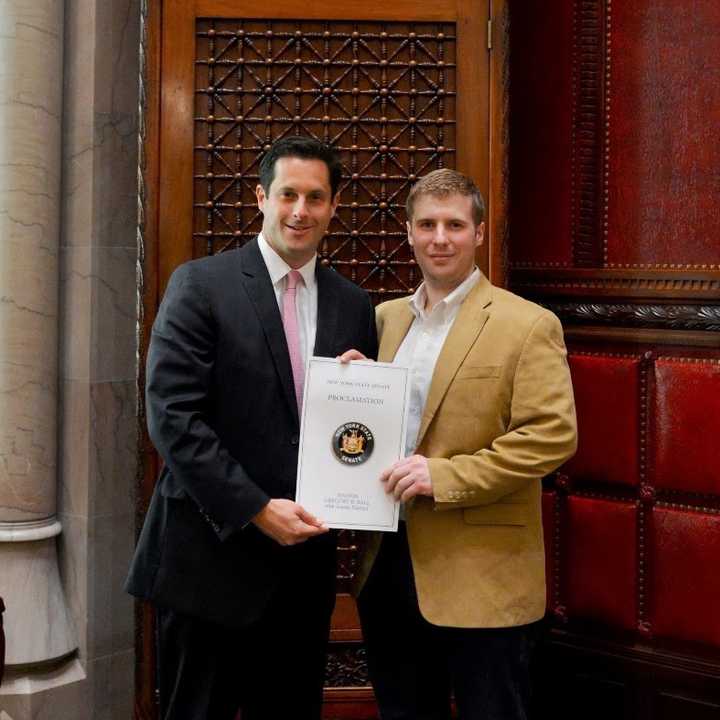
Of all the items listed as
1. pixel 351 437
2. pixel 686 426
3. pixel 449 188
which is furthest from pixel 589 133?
pixel 351 437

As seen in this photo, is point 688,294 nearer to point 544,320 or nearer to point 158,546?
point 544,320

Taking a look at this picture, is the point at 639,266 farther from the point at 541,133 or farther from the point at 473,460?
the point at 473,460

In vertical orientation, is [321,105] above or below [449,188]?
above

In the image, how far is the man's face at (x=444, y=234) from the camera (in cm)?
190

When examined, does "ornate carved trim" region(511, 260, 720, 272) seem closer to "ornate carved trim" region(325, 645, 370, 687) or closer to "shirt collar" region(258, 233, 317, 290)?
"shirt collar" region(258, 233, 317, 290)

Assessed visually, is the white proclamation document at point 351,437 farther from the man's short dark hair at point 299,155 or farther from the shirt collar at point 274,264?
the man's short dark hair at point 299,155

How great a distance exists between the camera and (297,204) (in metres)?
1.90

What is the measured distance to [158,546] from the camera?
1.91 metres

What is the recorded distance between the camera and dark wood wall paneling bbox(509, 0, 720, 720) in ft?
8.45

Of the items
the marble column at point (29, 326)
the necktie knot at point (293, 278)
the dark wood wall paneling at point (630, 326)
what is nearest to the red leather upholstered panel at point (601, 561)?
the dark wood wall paneling at point (630, 326)

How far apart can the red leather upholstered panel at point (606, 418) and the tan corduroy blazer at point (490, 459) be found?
2.75 feet

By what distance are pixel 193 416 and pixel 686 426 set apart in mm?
1469

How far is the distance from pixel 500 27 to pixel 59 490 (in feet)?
6.26

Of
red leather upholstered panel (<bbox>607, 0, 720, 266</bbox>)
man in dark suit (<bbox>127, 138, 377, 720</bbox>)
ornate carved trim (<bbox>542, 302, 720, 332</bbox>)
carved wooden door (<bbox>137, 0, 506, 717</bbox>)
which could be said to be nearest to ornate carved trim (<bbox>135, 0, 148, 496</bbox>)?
carved wooden door (<bbox>137, 0, 506, 717</bbox>)
